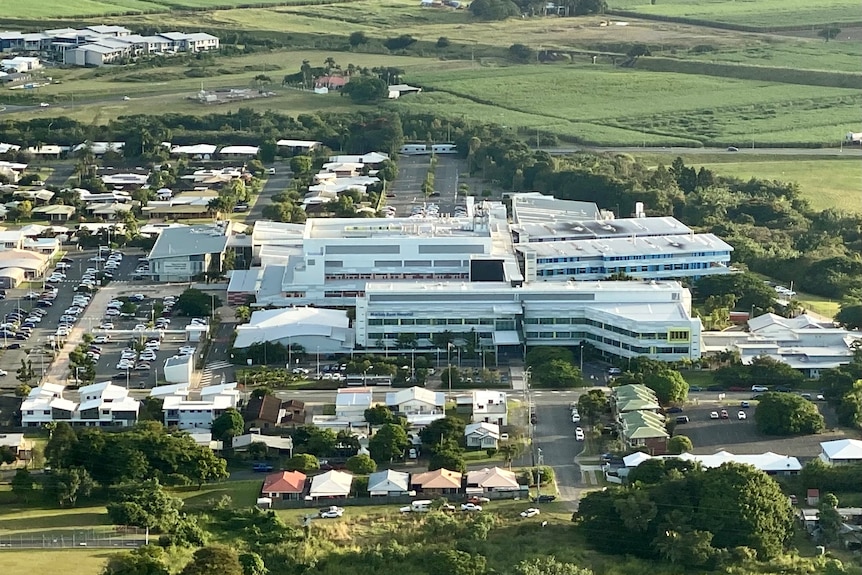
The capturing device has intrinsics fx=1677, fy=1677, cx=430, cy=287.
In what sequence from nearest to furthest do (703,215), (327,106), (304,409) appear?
(304,409) < (703,215) < (327,106)

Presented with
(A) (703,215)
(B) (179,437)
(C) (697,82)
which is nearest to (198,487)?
(B) (179,437)

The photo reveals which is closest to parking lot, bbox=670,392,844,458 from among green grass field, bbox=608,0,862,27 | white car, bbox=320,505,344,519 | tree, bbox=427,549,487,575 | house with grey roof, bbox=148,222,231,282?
white car, bbox=320,505,344,519

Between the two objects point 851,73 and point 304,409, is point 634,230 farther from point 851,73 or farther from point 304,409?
point 851,73

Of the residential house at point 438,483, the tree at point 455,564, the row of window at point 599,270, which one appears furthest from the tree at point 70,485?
the row of window at point 599,270

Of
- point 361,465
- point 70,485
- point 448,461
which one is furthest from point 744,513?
point 70,485

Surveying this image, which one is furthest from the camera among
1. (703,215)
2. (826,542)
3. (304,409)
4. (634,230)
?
(703,215)

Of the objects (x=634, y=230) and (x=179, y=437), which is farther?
(x=634, y=230)
